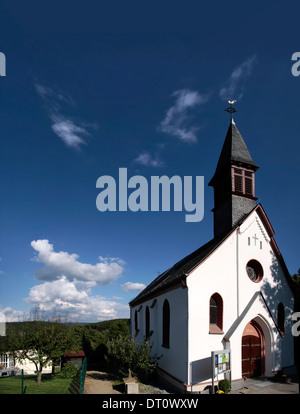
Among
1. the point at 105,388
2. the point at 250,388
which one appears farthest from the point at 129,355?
the point at 250,388

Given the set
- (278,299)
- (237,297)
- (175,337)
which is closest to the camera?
(175,337)

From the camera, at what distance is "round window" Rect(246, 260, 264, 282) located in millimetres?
17797

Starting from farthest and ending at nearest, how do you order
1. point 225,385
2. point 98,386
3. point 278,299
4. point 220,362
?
point 278,299 < point 98,386 < point 220,362 < point 225,385

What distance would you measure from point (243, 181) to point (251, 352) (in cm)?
1189

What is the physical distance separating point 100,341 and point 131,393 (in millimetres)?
24132

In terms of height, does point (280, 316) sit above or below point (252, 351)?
above

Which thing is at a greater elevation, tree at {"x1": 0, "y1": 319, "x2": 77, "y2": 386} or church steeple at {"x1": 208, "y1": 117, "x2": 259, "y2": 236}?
church steeple at {"x1": 208, "y1": 117, "x2": 259, "y2": 236}

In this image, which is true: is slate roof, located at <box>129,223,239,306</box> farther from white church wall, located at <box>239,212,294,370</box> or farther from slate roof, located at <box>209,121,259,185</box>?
slate roof, located at <box>209,121,259,185</box>

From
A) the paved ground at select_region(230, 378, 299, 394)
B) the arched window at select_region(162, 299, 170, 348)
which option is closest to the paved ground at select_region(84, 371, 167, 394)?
the arched window at select_region(162, 299, 170, 348)

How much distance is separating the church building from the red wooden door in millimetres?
55

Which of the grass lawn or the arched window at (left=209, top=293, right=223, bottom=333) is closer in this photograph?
the grass lawn

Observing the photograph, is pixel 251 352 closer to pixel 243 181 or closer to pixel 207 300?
pixel 207 300

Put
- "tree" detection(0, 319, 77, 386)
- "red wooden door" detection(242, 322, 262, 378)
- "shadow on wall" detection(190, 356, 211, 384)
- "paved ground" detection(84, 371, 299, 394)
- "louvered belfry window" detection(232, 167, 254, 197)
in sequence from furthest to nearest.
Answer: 1. "louvered belfry window" detection(232, 167, 254, 197)
2. "tree" detection(0, 319, 77, 386)
3. "red wooden door" detection(242, 322, 262, 378)
4. "shadow on wall" detection(190, 356, 211, 384)
5. "paved ground" detection(84, 371, 299, 394)

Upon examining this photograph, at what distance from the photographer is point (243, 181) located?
20.0m
